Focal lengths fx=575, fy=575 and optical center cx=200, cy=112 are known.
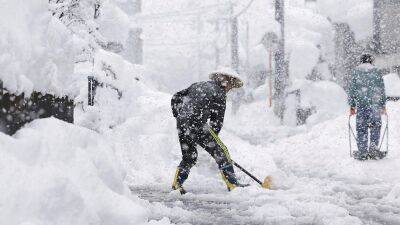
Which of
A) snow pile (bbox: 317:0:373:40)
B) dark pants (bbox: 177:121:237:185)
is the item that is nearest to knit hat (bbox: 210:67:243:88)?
dark pants (bbox: 177:121:237:185)

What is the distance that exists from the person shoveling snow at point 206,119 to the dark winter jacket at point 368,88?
3.76 metres

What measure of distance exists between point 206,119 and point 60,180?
4.05 meters

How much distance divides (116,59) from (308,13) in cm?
2842

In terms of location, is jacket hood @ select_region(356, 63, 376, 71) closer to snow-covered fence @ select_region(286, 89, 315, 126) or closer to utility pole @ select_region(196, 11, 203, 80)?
snow-covered fence @ select_region(286, 89, 315, 126)

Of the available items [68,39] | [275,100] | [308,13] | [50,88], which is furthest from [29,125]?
[308,13]

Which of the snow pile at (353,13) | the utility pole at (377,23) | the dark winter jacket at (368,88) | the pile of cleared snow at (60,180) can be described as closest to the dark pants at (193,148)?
the pile of cleared snow at (60,180)

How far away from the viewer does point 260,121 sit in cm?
2998

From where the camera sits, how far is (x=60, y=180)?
2955 mm

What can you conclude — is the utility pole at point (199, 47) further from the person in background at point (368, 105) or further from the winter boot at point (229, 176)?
the winter boot at point (229, 176)

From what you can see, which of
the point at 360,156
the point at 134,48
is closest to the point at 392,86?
the point at 360,156

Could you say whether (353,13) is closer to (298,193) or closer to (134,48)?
(134,48)

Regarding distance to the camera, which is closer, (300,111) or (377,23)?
(300,111)

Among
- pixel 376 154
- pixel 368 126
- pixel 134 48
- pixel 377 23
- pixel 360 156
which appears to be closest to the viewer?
pixel 376 154

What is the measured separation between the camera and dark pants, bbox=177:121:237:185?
688cm
